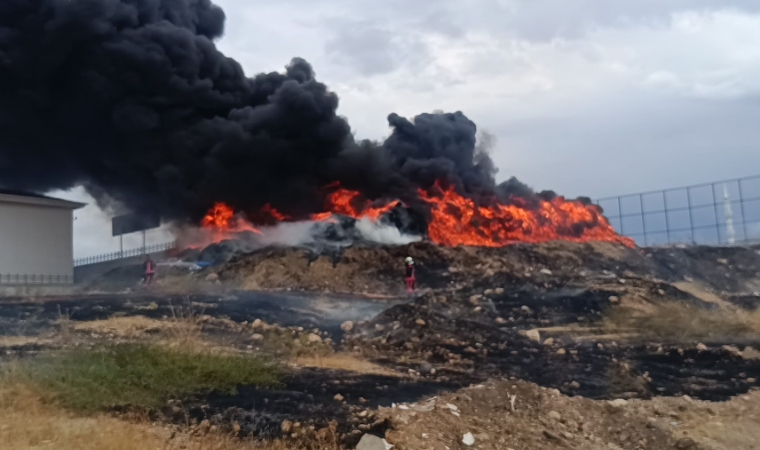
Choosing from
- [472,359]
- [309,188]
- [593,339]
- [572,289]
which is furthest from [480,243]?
[472,359]

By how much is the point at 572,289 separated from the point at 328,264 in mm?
8520

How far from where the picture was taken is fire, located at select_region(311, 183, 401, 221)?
88.4ft

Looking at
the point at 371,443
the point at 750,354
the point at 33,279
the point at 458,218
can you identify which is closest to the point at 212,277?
the point at 33,279

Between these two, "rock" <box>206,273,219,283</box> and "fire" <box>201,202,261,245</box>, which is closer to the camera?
"rock" <box>206,273,219,283</box>

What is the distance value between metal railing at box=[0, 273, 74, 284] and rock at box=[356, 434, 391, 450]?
23623 millimetres

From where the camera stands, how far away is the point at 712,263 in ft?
101

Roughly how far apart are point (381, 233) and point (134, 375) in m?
20.7

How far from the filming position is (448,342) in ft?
40.4

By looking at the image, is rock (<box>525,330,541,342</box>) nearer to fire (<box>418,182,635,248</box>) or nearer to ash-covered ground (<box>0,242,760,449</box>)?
ash-covered ground (<box>0,242,760,449</box>)

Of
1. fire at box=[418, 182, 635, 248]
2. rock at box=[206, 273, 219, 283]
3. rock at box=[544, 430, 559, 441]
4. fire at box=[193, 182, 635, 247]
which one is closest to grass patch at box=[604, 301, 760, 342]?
rock at box=[544, 430, 559, 441]

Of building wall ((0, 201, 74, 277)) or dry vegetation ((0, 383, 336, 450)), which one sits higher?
building wall ((0, 201, 74, 277))

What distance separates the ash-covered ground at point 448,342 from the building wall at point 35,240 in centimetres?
721

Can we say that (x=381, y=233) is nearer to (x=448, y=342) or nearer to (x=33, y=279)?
(x=33, y=279)

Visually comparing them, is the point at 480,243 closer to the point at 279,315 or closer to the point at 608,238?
the point at 608,238
